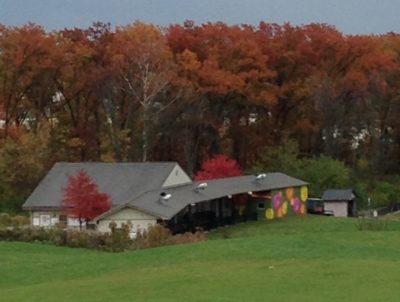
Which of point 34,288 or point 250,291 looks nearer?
point 250,291

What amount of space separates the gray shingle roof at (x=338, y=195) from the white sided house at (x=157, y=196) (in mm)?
2860

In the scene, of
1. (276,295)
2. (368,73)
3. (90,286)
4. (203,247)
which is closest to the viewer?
(276,295)

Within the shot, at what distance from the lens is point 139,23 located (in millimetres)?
Result: 60406

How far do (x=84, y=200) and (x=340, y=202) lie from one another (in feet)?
60.1

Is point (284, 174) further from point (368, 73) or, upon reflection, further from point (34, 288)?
point (34, 288)

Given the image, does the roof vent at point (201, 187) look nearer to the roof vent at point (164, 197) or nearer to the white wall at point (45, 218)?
the roof vent at point (164, 197)

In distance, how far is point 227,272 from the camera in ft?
62.0

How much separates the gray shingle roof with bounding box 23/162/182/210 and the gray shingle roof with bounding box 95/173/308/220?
224 cm

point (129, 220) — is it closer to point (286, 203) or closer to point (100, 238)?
point (100, 238)

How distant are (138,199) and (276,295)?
2530 cm

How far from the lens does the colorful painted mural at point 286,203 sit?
47.9 meters

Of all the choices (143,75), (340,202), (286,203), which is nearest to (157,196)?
(286,203)

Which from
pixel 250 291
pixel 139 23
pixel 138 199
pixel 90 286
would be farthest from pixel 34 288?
pixel 139 23

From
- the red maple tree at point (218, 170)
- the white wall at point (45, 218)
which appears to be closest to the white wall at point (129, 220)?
the white wall at point (45, 218)
